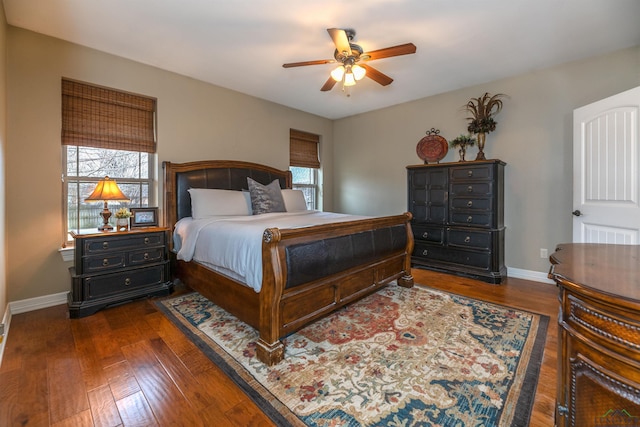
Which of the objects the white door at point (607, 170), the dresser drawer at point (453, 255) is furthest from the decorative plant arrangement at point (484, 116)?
the dresser drawer at point (453, 255)

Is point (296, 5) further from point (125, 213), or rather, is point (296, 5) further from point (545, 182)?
point (545, 182)

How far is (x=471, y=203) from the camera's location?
141 inches

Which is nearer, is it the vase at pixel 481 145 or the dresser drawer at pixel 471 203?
the dresser drawer at pixel 471 203

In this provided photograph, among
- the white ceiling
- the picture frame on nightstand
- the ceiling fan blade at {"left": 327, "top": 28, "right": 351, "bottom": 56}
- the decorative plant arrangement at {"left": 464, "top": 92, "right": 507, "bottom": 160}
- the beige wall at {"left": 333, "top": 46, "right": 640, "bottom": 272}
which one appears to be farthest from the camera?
the decorative plant arrangement at {"left": 464, "top": 92, "right": 507, "bottom": 160}

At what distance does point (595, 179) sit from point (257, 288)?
3.41 metres

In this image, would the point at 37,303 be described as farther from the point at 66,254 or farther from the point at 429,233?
the point at 429,233

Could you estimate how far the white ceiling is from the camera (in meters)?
2.23

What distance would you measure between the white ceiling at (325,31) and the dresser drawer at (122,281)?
2297 millimetres

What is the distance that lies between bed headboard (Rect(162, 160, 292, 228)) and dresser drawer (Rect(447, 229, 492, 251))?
9.25 ft

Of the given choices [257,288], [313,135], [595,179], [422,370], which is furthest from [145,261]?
[595,179]

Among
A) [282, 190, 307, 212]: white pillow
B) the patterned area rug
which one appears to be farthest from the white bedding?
[282, 190, 307, 212]: white pillow

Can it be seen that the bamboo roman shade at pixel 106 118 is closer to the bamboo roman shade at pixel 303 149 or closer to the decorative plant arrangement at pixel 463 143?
the bamboo roman shade at pixel 303 149

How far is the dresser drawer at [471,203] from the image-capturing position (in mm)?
3477

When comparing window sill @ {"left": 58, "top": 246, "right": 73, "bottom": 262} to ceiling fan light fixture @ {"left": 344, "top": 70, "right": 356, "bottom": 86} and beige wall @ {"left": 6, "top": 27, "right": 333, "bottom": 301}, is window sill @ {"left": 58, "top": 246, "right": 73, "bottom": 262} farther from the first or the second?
ceiling fan light fixture @ {"left": 344, "top": 70, "right": 356, "bottom": 86}
